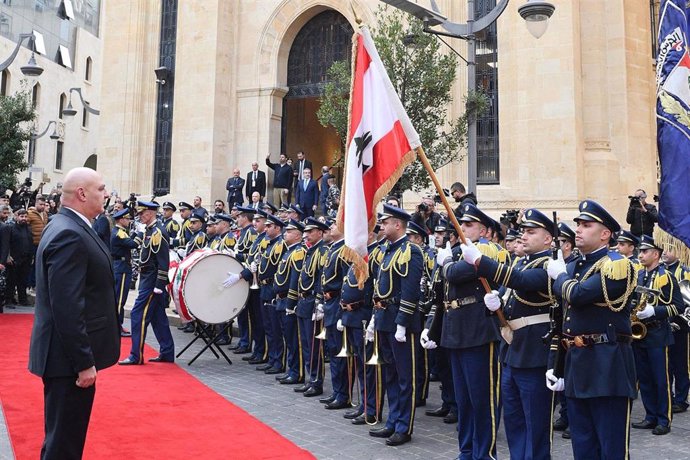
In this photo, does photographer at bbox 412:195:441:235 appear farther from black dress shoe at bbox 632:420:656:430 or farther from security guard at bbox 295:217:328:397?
black dress shoe at bbox 632:420:656:430

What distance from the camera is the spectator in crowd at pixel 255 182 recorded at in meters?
20.0

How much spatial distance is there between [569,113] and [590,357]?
12.7 meters

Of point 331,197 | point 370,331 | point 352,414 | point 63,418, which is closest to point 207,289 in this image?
point 352,414

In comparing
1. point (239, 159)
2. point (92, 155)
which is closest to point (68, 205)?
point (239, 159)

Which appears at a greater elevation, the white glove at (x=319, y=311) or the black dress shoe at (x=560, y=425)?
the white glove at (x=319, y=311)

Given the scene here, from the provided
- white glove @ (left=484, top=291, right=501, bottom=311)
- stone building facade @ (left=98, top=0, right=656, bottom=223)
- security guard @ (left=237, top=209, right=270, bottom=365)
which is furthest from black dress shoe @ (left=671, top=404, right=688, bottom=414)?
stone building facade @ (left=98, top=0, right=656, bottom=223)

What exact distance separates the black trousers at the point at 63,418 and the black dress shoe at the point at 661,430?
604cm

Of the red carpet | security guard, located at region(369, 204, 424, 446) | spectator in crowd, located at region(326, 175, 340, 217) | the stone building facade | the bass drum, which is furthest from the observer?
spectator in crowd, located at region(326, 175, 340, 217)

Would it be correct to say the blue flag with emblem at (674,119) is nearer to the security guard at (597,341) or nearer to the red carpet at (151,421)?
the security guard at (597,341)

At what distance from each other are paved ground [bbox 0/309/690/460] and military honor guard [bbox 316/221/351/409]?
0.93ft

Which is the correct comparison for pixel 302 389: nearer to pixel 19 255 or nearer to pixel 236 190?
pixel 19 255

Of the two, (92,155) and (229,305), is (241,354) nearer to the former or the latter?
(229,305)

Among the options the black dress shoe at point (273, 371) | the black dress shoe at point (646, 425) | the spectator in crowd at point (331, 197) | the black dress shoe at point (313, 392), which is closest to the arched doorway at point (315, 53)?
the spectator in crowd at point (331, 197)

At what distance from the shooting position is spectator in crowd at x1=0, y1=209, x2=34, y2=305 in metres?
14.7
